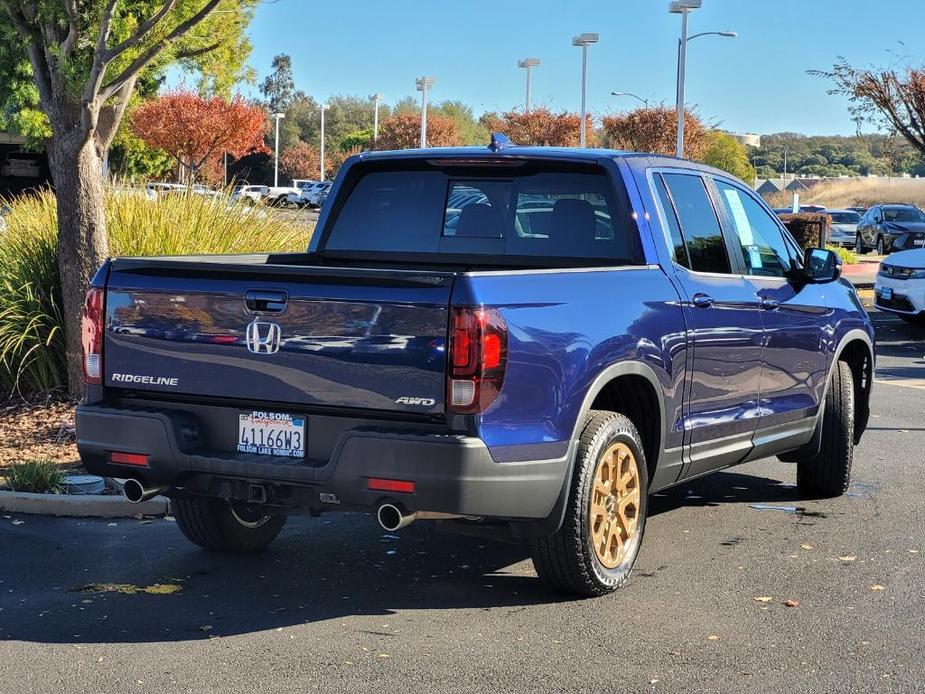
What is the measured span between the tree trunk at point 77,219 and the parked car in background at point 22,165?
44906 millimetres

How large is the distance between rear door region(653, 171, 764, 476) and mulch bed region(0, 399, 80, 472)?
162 inches

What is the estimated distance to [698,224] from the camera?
6.78 meters

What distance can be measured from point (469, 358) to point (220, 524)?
209cm

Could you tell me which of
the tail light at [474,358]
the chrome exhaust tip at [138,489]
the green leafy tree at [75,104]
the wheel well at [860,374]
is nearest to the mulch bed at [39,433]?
the green leafy tree at [75,104]

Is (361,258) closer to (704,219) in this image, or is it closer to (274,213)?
(704,219)

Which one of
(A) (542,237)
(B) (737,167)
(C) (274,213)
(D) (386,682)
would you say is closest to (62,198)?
(C) (274,213)

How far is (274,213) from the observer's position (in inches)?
496

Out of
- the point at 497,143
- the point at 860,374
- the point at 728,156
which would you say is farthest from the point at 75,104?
the point at 728,156

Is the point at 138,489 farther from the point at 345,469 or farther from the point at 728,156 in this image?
the point at 728,156

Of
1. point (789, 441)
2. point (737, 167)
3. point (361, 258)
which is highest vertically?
point (737, 167)

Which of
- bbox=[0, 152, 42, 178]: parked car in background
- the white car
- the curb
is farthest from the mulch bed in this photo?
bbox=[0, 152, 42, 178]: parked car in background

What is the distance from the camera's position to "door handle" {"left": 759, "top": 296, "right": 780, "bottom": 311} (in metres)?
7.03

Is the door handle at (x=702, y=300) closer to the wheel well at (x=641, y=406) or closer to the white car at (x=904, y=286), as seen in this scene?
the wheel well at (x=641, y=406)

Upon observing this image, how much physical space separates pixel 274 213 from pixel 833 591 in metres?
7.86
